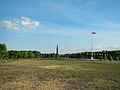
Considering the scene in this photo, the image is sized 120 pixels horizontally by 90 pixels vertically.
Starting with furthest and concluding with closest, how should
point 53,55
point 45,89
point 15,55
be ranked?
point 53,55, point 15,55, point 45,89

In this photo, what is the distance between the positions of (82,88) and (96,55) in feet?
171

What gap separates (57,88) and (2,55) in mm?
54511

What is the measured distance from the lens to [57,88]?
28.4 feet

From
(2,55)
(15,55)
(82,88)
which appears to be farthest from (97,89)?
(15,55)

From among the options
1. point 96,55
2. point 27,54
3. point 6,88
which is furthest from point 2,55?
point 6,88

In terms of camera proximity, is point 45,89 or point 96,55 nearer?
point 45,89

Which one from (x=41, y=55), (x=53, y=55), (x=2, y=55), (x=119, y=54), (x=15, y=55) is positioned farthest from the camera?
(x=41, y=55)

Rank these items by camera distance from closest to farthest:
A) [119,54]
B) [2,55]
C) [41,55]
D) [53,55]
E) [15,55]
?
[119,54]
[2,55]
[15,55]
[53,55]
[41,55]

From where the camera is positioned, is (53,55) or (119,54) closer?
(119,54)

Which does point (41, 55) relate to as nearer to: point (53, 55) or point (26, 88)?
point (53, 55)

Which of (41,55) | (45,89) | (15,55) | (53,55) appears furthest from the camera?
(41,55)

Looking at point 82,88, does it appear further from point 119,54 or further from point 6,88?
point 119,54

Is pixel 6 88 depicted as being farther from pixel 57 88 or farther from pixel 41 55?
pixel 41 55

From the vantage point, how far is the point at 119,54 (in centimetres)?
4759
